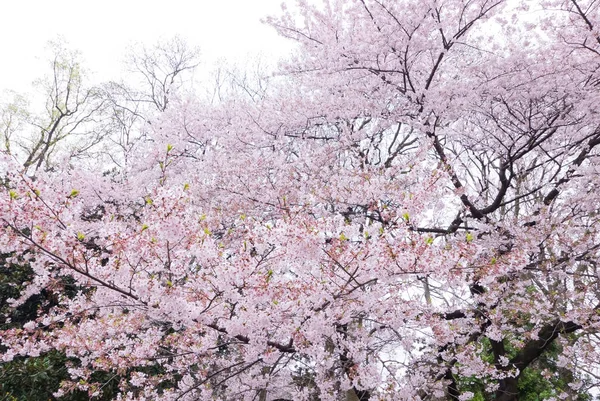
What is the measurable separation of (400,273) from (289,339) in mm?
1250

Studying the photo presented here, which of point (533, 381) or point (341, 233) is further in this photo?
point (533, 381)

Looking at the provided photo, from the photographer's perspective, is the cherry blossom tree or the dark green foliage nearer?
the cherry blossom tree

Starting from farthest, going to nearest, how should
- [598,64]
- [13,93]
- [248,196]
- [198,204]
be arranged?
[13,93]
[198,204]
[248,196]
[598,64]

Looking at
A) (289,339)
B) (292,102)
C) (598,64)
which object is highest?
(292,102)

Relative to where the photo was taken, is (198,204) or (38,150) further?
(38,150)

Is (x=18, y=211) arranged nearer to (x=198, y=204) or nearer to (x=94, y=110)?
(x=198, y=204)

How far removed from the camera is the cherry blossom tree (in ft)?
9.99

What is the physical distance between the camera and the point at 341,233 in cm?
306

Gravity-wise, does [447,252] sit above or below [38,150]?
below

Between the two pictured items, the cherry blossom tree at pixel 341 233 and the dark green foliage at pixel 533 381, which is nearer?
the cherry blossom tree at pixel 341 233

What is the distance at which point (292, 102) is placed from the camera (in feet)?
24.0

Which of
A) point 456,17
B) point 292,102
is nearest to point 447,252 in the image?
point 456,17

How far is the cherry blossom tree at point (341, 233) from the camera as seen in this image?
3045 millimetres

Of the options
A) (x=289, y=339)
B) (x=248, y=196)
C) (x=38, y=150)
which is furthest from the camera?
(x=38, y=150)
